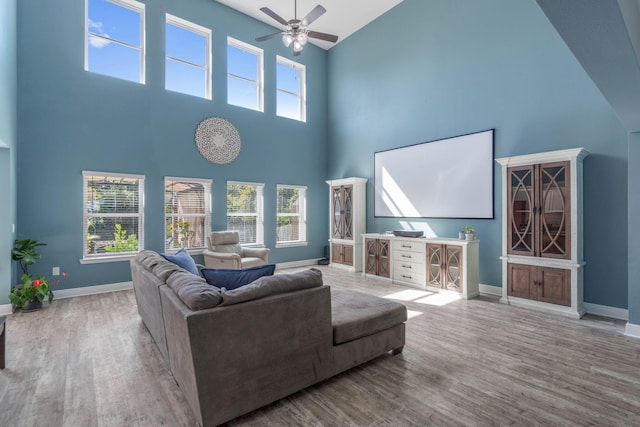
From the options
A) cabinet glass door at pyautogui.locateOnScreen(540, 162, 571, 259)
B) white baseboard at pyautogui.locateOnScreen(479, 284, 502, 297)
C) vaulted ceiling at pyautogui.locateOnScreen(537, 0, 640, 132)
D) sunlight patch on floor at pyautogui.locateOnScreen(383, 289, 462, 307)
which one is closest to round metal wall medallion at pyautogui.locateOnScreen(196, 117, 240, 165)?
→ sunlight patch on floor at pyautogui.locateOnScreen(383, 289, 462, 307)

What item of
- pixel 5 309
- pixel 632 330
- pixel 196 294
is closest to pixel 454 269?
pixel 632 330

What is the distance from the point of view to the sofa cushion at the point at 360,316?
239cm

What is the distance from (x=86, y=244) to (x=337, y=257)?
4684 mm

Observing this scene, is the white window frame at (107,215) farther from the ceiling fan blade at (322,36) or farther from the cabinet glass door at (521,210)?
the cabinet glass door at (521,210)

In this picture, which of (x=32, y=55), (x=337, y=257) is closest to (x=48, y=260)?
(x=32, y=55)

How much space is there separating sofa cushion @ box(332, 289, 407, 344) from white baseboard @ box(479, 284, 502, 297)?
287 centimetres

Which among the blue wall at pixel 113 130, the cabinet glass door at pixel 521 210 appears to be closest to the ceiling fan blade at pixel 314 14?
the blue wall at pixel 113 130

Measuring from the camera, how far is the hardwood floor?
6.41ft

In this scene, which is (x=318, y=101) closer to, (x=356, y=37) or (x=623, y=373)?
(x=356, y=37)

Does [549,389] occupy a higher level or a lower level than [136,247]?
lower

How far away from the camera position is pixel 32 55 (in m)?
4.52

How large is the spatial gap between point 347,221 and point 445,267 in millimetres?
2516

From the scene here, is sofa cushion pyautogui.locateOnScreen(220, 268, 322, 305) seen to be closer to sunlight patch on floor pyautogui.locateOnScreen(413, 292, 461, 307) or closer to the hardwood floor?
the hardwood floor

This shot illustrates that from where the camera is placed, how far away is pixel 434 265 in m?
5.09
